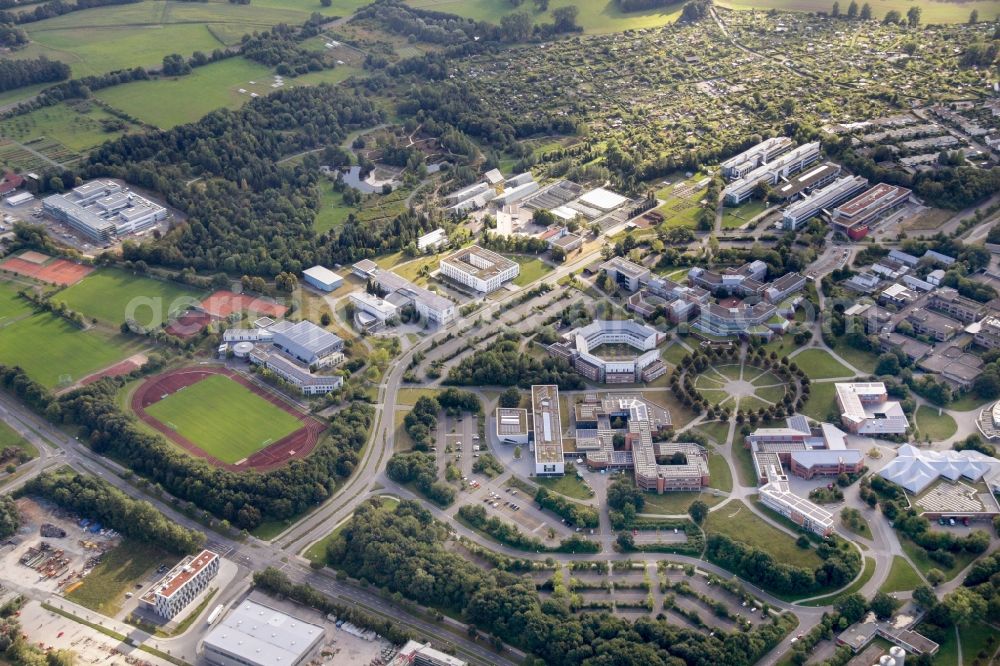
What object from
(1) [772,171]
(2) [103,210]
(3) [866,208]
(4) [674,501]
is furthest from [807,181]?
(2) [103,210]

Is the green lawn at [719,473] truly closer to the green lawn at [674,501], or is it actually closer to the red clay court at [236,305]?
the green lawn at [674,501]

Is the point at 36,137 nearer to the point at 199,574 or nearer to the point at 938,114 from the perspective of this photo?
the point at 199,574

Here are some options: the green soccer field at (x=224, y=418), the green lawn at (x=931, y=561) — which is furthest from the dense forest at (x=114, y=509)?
the green lawn at (x=931, y=561)

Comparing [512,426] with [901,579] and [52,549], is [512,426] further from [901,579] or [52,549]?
[52,549]

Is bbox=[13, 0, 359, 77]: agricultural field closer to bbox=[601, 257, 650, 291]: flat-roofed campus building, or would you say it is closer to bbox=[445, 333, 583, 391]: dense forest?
bbox=[601, 257, 650, 291]: flat-roofed campus building

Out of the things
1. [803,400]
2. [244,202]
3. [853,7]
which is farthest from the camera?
[853,7]

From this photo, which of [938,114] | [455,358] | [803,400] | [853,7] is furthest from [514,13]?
[803,400]
